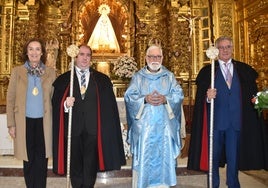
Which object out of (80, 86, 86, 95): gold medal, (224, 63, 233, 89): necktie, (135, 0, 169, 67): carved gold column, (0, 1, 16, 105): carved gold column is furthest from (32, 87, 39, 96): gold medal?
(135, 0, 169, 67): carved gold column

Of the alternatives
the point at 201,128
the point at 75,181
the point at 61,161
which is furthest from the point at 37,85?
the point at 201,128

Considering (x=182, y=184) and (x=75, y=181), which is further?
(x=182, y=184)

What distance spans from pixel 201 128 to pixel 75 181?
60.8 inches

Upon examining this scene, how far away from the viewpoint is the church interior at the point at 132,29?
1016 cm

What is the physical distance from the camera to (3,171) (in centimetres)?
578

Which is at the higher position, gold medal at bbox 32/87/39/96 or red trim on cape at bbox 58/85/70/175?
gold medal at bbox 32/87/39/96

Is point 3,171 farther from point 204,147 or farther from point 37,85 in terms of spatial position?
point 204,147

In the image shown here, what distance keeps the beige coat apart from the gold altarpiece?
5905 mm

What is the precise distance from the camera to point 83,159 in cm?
397

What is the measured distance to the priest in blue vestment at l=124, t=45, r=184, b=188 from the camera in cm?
404

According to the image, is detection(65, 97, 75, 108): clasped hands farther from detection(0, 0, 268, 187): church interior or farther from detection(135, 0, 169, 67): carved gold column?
detection(135, 0, 169, 67): carved gold column

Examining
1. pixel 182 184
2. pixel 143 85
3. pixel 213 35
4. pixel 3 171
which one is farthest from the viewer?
pixel 213 35

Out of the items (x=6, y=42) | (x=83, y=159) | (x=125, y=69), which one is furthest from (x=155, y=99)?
(x=6, y=42)

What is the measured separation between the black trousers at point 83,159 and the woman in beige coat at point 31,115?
30 centimetres
